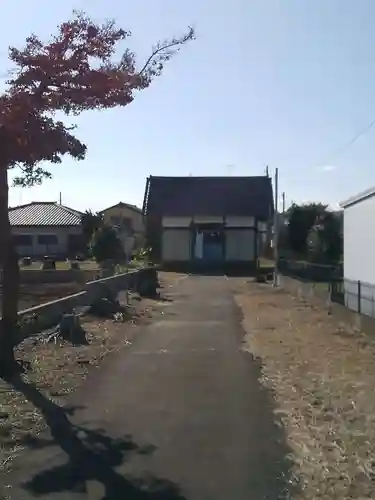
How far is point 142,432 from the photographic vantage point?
7496mm

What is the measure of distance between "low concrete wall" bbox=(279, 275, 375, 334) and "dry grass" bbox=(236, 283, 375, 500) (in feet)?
0.82

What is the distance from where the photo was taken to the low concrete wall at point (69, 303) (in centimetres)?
1479

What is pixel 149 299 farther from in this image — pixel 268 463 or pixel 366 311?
pixel 268 463

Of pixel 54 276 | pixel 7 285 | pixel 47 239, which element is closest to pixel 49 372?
pixel 7 285

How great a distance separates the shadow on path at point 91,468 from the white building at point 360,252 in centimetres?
966

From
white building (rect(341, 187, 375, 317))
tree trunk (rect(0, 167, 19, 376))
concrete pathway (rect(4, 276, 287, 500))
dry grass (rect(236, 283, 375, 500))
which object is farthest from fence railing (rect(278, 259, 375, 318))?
tree trunk (rect(0, 167, 19, 376))

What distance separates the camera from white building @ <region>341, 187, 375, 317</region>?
17.0m

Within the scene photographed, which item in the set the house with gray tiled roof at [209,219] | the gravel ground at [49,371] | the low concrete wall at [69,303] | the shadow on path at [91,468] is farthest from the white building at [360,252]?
the house with gray tiled roof at [209,219]

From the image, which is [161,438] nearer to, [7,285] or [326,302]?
[7,285]

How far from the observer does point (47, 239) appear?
65.1 metres

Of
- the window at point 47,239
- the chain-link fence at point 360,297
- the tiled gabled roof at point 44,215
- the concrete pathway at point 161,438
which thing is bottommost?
the concrete pathway at point 161,438

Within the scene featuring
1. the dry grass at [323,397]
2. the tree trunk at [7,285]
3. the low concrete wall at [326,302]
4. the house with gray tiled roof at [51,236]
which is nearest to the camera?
the dry grass at [323,397]

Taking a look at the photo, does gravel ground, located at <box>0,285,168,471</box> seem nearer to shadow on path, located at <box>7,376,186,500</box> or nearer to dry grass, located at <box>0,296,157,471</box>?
dry grass, located at <box>0,296,157,471</box>

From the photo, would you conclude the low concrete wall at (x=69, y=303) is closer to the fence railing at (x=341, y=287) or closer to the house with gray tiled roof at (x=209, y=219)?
the fence railing at (x=341, y=287)
